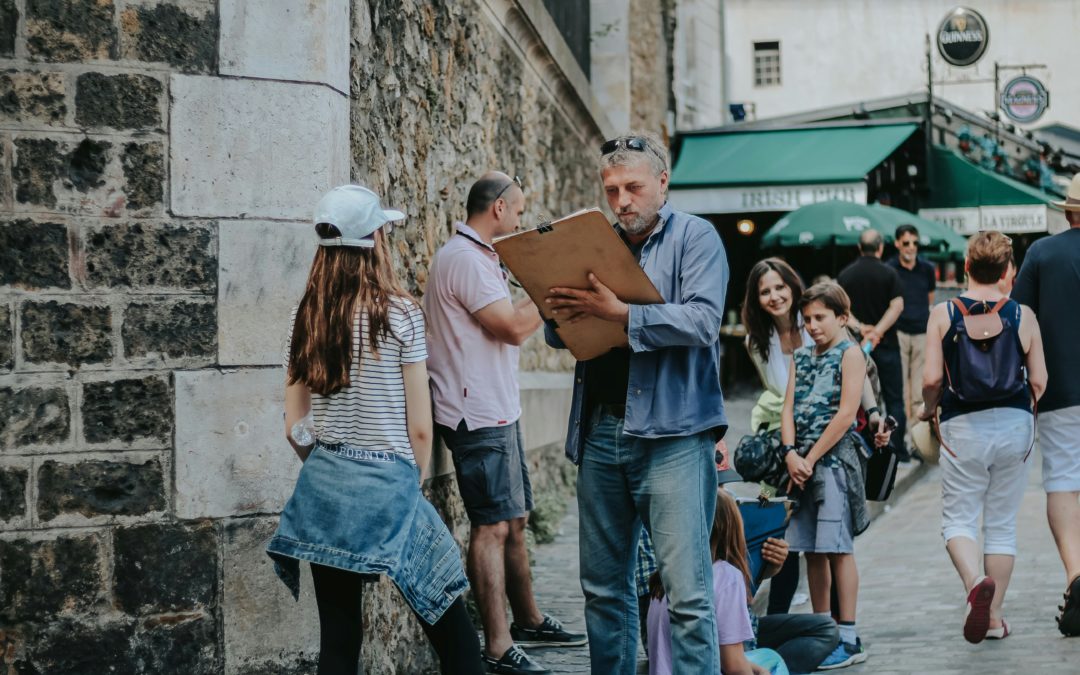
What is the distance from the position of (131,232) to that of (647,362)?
179cm

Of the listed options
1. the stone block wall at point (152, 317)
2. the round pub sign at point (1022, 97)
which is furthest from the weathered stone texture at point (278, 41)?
the round pub sign at point (1022, 97)

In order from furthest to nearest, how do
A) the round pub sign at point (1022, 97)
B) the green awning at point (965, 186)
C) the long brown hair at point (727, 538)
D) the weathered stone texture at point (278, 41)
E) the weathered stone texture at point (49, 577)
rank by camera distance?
the round pub sign at point (1022, 97)
the green awning at point (965, 186)
the long brown hair at point (727, 538)
the weathered stone texture at point (278, 41)
the weathered stone texture at point (49, 577)

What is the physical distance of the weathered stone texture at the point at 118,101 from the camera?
4668 mm

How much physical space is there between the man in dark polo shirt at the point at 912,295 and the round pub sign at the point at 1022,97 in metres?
22.7

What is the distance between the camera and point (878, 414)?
6148mm

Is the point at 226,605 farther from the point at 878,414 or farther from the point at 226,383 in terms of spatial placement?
the point at 878,414

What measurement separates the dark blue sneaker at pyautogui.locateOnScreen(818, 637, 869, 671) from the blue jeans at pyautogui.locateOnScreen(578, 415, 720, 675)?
166cm

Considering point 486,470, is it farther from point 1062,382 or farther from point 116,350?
point 1062,382

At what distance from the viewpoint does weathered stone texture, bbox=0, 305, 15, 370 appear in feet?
15.0

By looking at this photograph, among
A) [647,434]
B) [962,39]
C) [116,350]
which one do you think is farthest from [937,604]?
[962,39]

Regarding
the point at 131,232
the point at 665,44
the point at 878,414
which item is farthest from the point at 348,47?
the point at 665,44

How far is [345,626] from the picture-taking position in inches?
157

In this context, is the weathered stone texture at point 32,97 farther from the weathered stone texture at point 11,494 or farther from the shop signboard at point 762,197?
the shop signboard at point 762,197

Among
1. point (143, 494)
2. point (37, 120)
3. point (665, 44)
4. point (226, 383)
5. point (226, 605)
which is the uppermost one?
point (665, 44)
